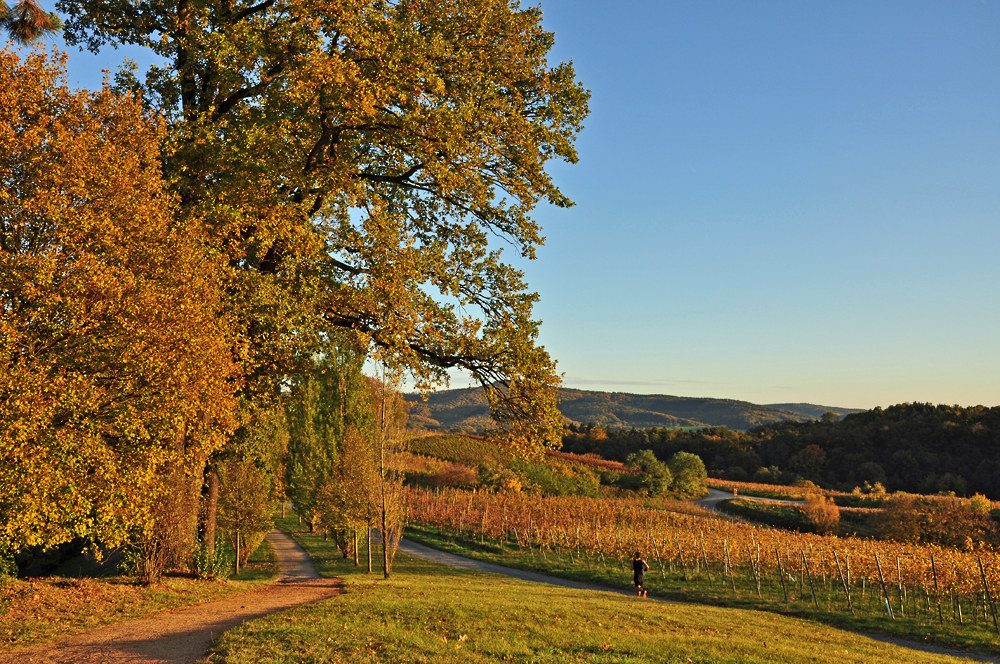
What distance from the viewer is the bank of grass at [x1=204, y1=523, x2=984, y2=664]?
9492 mm

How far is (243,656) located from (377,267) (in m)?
7.83

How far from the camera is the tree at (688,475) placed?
56.2m

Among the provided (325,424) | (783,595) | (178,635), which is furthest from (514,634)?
(325,424)

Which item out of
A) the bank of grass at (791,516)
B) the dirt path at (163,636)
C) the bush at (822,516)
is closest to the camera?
the dirt path at (163,636)

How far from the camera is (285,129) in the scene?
1174 centimetres

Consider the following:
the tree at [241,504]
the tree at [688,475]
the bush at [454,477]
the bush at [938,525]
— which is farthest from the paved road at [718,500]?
the tree at [241,504]

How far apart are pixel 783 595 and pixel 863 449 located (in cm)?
5385

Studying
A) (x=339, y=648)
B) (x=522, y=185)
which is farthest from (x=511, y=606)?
(x=522, y=185)

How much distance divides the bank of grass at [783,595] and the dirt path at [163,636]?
1347 cm

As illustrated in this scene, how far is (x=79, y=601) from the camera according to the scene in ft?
39.5

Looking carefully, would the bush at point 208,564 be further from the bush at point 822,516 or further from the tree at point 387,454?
the bush at point 822,516

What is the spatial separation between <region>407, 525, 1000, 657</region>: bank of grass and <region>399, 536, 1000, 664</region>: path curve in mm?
415

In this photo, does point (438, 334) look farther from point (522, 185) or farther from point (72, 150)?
point (72, 150)

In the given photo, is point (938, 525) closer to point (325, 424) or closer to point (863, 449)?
point (325, 424)
